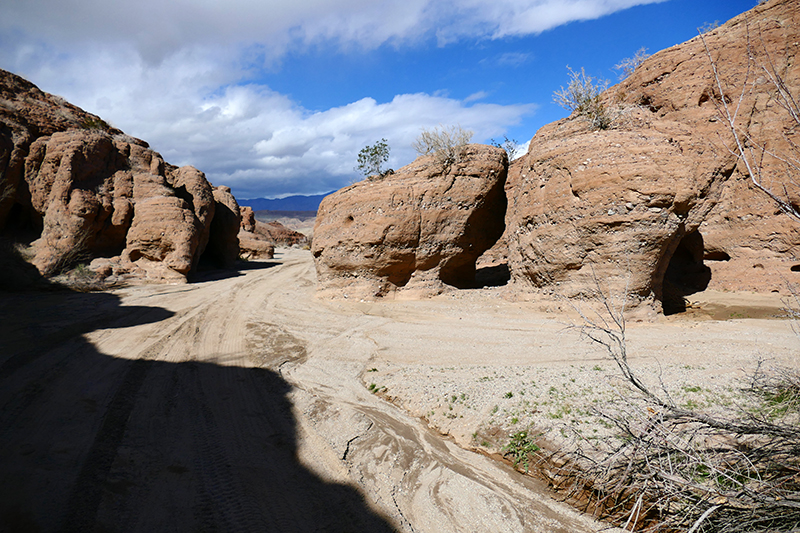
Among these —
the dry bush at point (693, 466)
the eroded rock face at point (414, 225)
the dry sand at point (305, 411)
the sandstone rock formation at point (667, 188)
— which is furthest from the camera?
the eroded rock face at point (414, 225)

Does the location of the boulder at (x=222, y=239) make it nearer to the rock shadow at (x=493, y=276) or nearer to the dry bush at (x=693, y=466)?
the rock shadow at (x=493, y=276)

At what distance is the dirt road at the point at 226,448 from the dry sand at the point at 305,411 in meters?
0.02

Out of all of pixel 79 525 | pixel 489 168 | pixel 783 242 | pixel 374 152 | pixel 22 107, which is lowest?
pixel 79 525

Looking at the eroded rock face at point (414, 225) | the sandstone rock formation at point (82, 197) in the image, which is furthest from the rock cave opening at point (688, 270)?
the sandstone rock formation at point (82, 197)

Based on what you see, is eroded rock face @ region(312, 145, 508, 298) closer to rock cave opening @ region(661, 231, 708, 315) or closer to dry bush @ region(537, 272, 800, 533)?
rock cave opening @ region(661, 231, 708, 315)

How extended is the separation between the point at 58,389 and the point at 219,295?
6431mm

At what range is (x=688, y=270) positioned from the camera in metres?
9.35

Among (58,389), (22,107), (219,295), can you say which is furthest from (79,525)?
(22,107)

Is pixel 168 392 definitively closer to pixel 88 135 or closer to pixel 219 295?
pixel 219 295

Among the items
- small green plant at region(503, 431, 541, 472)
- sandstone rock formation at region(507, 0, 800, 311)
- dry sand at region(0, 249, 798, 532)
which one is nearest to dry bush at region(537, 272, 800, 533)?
small green plant at region(503, 431, 541, 472)

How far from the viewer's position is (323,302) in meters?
9.48

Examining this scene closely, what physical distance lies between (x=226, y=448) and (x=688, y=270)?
10537 millimetres

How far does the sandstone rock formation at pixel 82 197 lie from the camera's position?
12031 mm

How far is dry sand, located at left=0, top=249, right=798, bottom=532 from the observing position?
2.69 m
